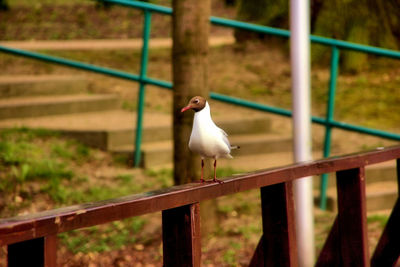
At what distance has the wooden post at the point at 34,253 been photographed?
1.78m

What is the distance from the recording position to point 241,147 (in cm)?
708

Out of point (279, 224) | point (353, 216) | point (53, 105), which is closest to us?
point (279, 224)

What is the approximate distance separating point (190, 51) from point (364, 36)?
5.12 metres

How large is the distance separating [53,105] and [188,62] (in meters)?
2.43

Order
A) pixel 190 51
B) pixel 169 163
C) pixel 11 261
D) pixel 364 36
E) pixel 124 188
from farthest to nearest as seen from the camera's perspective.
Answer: pixel 364 36 → pixel 169 163 → pixel 124 188 → pixel 190 51 → pixel 11 261

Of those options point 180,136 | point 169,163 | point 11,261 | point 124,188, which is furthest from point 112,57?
point 11,261

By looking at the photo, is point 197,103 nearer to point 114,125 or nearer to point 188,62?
point 188,62

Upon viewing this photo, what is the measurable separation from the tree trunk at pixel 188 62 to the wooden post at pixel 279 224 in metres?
2.46

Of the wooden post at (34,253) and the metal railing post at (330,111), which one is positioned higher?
the metal railing post at (330,111)

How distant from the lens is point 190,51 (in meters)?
5.23

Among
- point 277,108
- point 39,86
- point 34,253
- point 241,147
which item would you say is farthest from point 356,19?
point 34,253

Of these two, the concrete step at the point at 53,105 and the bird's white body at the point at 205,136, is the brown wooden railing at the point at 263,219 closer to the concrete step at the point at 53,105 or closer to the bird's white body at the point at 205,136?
the bird's white body at the point at 205,136

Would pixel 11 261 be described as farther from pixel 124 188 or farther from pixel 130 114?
pixel 130 114

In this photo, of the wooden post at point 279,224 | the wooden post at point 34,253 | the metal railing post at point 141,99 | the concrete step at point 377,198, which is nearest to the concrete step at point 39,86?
the metal railing post at point 141,99
